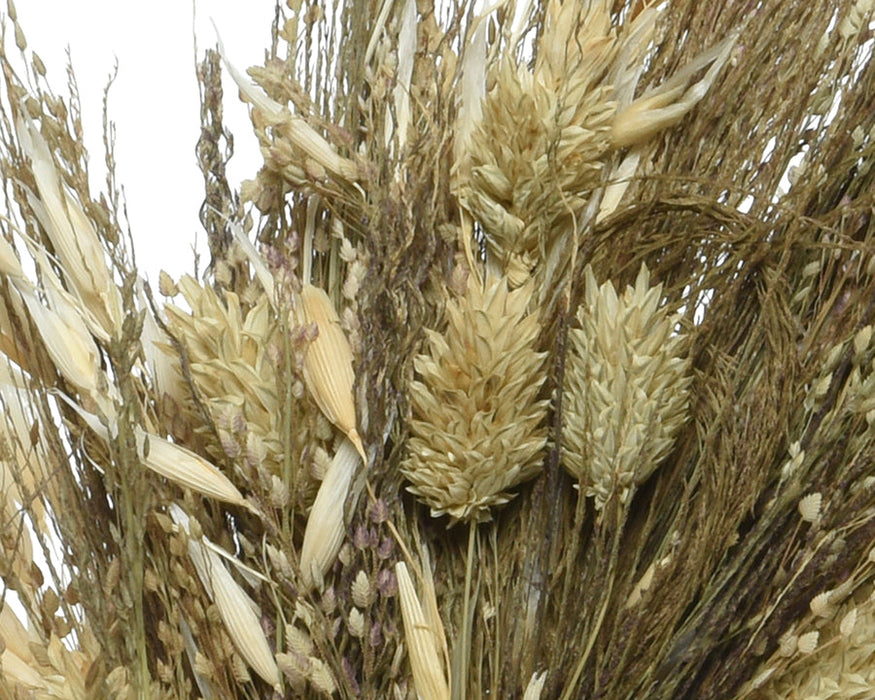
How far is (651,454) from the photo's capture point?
31.2 inches

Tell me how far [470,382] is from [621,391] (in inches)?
3.3

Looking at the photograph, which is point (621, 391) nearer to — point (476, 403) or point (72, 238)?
point (476, 403)

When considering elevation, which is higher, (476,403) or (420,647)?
(476,403)

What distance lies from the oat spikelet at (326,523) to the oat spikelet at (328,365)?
2 centimetres

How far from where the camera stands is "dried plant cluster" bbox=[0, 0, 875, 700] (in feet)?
2.56

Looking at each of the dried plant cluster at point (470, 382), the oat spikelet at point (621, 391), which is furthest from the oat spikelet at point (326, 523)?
the oat spikelet at point (621, 391)

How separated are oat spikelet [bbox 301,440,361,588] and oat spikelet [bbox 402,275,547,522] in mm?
38

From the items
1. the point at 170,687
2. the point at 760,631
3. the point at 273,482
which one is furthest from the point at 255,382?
the point at 760,631

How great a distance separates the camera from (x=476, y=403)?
0.78 metres

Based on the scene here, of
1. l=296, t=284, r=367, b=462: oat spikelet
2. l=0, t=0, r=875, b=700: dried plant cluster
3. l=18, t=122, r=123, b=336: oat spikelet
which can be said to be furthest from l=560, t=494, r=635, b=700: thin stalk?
l=18, t=122, r=123, b=336: oat spikelet

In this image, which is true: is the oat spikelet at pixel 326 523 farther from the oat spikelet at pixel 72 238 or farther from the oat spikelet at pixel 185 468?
the oat spikelet at pixel 72 238

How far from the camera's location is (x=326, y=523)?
2.61 feet

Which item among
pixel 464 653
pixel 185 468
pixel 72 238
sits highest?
pixel 72 238

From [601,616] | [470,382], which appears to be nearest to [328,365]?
[470,382]
